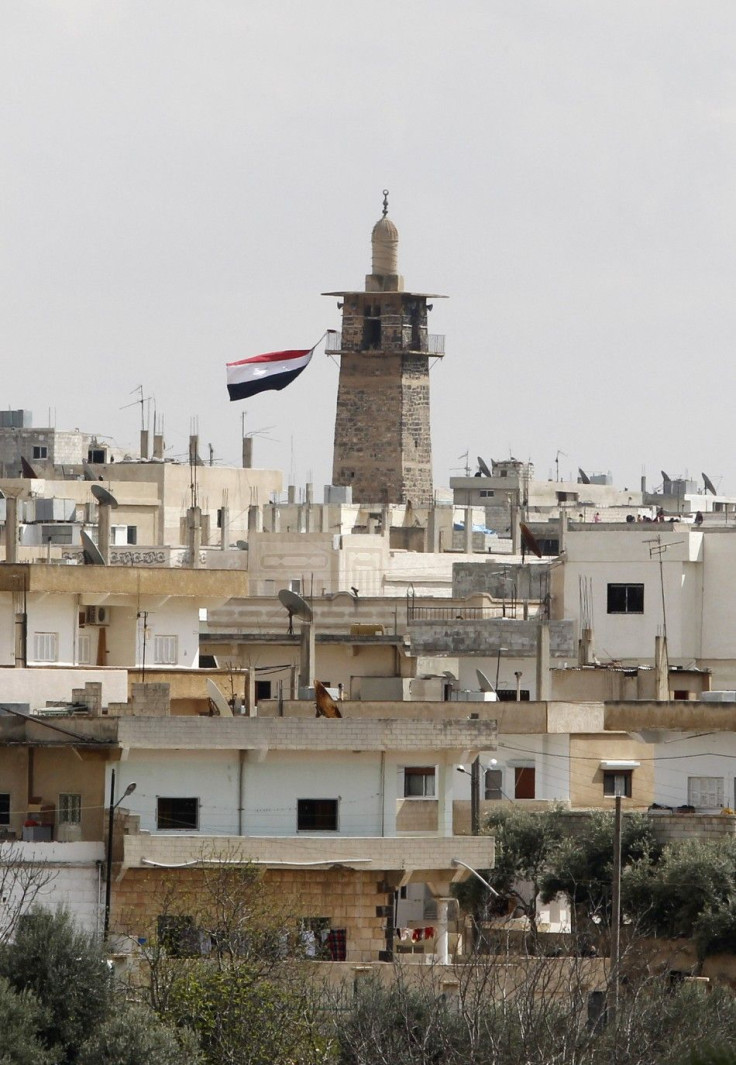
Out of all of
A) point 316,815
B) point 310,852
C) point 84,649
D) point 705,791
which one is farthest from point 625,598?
point 310,852

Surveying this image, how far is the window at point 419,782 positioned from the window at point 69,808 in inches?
113

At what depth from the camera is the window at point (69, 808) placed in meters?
28.4

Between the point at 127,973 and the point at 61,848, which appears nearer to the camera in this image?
the point at 127,973

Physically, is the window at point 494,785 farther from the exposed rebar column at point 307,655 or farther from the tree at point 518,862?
the exposed rebar column at point 307,655

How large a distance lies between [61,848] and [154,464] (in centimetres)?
4387

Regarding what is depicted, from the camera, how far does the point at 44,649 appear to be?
113 ft

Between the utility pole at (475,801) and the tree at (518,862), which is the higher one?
the utility pole at (475,801)

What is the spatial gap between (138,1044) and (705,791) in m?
12.8

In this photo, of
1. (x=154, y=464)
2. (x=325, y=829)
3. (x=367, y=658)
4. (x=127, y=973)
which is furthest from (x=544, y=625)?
(x=154, y=464)

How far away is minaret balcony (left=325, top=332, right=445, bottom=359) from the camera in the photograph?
275 ft

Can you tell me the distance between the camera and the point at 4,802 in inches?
1125

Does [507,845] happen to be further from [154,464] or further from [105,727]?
[154,464]

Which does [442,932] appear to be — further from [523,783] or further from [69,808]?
[523,783]

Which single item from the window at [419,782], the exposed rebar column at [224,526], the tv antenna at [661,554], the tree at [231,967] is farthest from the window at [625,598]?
the tree at [231,967]
